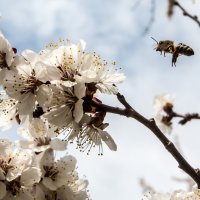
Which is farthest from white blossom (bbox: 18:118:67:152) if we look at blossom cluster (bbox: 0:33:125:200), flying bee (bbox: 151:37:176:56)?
flying bee (bbox: 151:37:176:56)

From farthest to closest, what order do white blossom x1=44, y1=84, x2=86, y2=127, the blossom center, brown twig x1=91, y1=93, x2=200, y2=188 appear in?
1. the blossom center
2. white blossom x1=44, y1=84, x2=86, y2=127
3. brown twig x1=91, y1=93, x2=200, y2=188

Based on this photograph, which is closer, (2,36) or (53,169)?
(2,36)

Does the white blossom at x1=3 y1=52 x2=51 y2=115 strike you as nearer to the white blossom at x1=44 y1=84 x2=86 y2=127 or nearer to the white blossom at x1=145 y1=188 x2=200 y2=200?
the white blossom at x1=44 y1=84 x2=86 y2=127

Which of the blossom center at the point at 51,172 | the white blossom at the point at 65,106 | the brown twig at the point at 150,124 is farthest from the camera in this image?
the blossom center at the point at 51,172

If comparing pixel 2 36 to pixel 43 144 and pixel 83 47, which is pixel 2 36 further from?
pixel 43 144

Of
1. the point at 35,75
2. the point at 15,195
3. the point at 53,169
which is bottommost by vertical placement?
the point at 15,195

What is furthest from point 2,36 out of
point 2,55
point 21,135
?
point 21,135

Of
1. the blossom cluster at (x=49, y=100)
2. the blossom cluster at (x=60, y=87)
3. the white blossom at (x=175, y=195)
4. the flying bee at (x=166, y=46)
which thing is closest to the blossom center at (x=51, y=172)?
the blossom cluster at (x=49, y=100)

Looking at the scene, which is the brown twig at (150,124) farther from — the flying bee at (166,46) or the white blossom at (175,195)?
the white blossom at (175,195)
